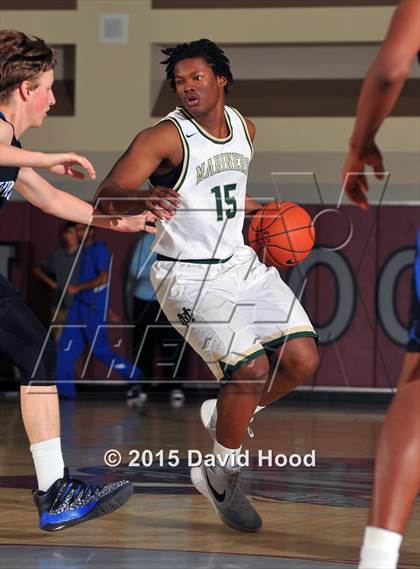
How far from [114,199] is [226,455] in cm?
118

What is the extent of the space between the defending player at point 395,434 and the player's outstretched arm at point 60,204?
6.54ft

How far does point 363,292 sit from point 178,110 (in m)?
7.92

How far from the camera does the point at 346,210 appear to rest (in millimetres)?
13383

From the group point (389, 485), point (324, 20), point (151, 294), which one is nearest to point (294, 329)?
point (389, 485)

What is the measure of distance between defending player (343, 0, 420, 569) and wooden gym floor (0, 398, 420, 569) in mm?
1138

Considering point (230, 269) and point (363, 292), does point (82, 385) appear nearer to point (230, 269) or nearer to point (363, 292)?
point (363, 292)

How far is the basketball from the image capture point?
5660mm

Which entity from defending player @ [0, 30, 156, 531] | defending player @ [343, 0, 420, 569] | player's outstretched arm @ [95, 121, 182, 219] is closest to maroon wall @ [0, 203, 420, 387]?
player's outstretched arm @ [95, 121, 182, 219]

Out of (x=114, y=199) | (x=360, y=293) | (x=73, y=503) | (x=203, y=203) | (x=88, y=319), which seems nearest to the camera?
(x=73, y=503)

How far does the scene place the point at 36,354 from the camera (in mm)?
4531

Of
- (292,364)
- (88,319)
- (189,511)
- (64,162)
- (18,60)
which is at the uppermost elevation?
(18,60)

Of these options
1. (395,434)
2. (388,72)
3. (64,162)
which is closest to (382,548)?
(395,434)

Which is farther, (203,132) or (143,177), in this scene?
(203,132)

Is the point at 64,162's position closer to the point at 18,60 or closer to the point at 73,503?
the point at 18,60
